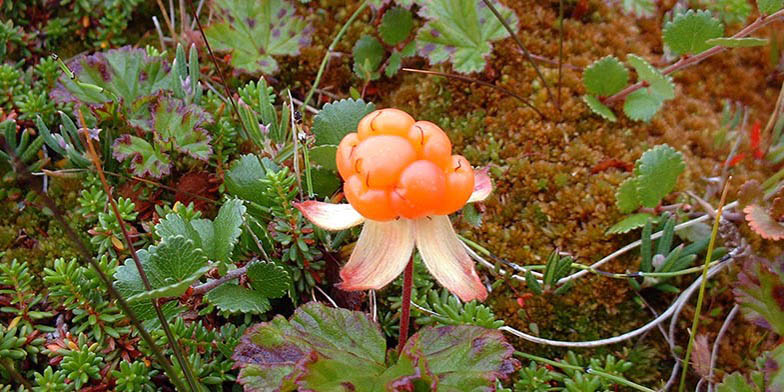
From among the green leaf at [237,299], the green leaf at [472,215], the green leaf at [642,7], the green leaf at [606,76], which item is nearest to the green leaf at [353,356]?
the green leaf at [237,299]

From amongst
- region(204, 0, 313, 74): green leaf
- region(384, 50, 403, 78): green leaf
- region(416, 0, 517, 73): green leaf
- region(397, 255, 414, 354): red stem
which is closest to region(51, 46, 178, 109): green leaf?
region(204, 0, 313, 74): green leaf

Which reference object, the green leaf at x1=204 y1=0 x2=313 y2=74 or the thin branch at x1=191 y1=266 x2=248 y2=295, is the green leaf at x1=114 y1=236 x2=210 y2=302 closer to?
the thin branch at x1=191 y1=266 x2=248 y2=295

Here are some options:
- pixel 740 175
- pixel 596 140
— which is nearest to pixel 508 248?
pixel 596 140

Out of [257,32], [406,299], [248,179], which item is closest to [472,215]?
[406,299]

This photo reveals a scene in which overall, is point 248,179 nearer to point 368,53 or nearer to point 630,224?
point 368,53

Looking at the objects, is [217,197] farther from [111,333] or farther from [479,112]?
[479,112]

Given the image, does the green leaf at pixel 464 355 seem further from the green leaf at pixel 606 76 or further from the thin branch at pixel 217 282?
the green leaf at pixel 606 76
